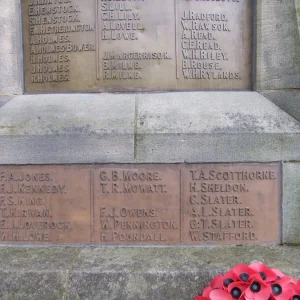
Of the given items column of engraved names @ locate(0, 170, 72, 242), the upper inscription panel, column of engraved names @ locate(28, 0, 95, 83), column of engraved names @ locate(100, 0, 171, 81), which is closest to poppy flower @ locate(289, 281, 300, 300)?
column of engraved names @ locate(0, 170, 72, 242)

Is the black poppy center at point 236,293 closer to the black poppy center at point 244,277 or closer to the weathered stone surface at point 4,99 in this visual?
the black poppy center at point 244,277

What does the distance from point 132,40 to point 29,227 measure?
233 cm

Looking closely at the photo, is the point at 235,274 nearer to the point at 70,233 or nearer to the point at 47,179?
the point at 70,233

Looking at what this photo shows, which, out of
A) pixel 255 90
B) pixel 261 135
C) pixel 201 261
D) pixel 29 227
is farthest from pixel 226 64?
pixel 29 227

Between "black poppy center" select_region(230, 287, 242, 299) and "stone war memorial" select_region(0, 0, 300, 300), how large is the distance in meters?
0.79

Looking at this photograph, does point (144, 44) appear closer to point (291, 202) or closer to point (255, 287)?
point (291, 202)

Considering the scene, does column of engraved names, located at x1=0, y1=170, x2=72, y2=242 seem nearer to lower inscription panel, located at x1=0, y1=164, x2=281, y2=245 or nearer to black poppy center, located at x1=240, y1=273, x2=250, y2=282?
→ lower inscription panel, located at x1=0, y1=164, x2=281, y2=245

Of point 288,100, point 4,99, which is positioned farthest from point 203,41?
point 4,99

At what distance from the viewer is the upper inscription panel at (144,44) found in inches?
154

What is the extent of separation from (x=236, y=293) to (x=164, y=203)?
1.44 m

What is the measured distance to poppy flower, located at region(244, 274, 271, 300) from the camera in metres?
2.20

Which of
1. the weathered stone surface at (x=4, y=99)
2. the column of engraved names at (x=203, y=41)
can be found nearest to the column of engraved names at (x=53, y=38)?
the weathered stone surface at (x=4, y=99)

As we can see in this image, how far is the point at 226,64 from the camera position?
397 cm

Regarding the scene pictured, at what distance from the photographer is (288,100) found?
3766 mm
